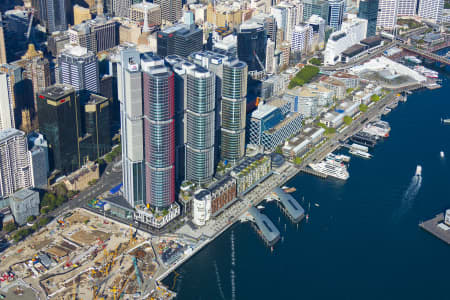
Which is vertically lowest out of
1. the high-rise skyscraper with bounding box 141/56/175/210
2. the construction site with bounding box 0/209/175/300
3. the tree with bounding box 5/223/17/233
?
the construction site with bounding box 0/209/175/300

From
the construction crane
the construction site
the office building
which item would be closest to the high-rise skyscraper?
the office building

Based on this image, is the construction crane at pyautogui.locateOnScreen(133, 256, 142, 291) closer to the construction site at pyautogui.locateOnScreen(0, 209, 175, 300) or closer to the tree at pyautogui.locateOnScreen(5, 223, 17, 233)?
the construction site at pyautogui.locateOnScreen(0, 209, 175, 300)

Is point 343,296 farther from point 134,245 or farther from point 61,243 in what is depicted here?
point 61,243

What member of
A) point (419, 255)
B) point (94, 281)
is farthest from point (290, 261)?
point (94, 281)

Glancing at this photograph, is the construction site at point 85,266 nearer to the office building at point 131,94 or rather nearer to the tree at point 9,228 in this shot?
the tree at point 9,228

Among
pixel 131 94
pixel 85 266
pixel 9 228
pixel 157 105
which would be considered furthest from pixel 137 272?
pixel 131 94

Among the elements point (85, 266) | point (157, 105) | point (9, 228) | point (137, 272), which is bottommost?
point (85, 266)

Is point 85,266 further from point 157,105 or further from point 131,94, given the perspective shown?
point 131,94

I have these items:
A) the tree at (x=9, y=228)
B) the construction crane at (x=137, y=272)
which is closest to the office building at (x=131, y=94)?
the construction crane at (x=137, y=272)
